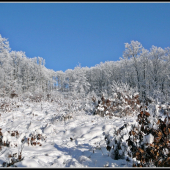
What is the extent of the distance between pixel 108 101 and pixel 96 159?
544 centimetres

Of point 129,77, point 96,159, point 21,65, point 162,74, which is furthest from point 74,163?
point 21,65

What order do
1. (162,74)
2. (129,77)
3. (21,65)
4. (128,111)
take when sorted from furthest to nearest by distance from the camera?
1. (21,65)
2. (129,77)
3. (162,74)
4. (128,111)

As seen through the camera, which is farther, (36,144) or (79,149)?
(36,144)

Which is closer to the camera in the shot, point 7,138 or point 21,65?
point 7,138

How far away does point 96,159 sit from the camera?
3303 mm

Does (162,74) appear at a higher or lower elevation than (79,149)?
higher

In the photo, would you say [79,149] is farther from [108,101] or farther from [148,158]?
[108,101]

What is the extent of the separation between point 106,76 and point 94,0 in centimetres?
4236

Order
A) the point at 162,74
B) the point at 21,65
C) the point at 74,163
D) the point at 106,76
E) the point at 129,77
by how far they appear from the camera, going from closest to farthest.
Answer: the point at 74,163 < the point at 162,74 < the point at 129,77 < the point at 21,65 < the point at 106,76

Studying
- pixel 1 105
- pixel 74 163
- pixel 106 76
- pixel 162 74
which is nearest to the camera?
pixel 74 163

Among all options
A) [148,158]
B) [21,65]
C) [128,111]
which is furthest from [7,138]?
[21,65]

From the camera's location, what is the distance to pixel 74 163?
315 centimetres

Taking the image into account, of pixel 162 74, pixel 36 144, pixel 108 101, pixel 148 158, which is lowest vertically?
pixel 36 144

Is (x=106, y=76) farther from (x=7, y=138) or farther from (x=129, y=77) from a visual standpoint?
(x=7, y=138)
